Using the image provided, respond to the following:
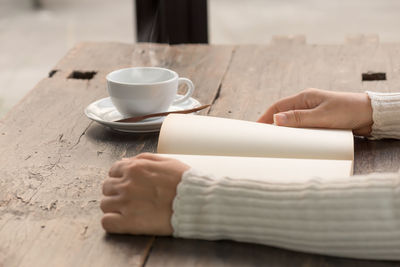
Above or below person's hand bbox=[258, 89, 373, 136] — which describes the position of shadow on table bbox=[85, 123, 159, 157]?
below

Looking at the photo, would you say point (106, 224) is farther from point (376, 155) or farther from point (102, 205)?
point (376, 155)

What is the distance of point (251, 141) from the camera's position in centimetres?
93

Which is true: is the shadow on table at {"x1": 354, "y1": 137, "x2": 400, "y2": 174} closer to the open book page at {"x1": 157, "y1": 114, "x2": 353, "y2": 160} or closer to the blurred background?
the open book page at {"x1": 157, "y1": 114, "x2": 353, "y2": 160}

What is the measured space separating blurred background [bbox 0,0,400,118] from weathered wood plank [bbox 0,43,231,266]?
1.99 meters

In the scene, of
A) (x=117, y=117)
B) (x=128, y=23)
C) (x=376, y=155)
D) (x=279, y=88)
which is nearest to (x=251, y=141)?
(x=376, y=155)

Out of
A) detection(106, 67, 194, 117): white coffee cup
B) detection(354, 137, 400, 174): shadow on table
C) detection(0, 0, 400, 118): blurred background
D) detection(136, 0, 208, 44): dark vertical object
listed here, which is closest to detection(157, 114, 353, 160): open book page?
detection(354, 137, 400, 174): shadow on table

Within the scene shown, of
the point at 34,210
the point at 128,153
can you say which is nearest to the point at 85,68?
the point at 128,153

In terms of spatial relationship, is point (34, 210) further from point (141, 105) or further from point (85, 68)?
point (85, 68)

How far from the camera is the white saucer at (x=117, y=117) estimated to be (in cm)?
111

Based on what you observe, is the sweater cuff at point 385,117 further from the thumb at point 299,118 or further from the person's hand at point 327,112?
the thumb at point 299,118

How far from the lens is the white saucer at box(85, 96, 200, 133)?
111 cm

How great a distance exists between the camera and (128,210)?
760 mm

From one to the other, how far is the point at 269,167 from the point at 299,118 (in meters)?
0.23

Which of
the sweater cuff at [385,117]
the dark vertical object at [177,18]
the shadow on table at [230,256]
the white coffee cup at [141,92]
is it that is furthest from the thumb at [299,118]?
the dark vertical object at [177,18]
